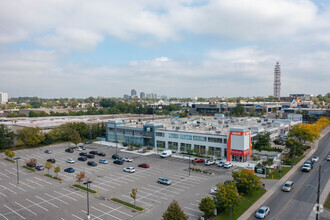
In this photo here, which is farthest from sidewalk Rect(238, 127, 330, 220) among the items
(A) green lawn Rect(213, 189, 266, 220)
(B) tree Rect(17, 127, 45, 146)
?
(B) tree Rect(17, 127, 45, 146)

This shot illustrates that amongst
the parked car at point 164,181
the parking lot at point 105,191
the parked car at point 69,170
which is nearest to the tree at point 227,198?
the parking lot at point 105,191

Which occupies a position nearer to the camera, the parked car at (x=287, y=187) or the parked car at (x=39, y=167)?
the parked car at (x=287, y=187)

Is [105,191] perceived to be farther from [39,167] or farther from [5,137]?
[5,137]

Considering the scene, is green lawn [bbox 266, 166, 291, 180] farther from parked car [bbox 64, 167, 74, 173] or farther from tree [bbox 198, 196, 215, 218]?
parked car [bbox 64, 167, 74, 173]

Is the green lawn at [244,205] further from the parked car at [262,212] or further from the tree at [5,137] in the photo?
the tree at [5,137]

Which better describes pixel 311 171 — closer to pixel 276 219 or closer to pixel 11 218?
pixel 276 219

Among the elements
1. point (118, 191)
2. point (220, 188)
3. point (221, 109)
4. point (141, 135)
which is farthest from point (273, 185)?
point (221, 109)
